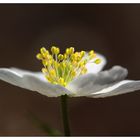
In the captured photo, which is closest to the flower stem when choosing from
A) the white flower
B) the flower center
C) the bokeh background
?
the white flower

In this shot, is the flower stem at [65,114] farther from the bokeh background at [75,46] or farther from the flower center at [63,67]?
the bokeh background at [75,46]

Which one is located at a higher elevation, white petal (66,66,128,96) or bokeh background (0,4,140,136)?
bokeh background (0,4,140,136)

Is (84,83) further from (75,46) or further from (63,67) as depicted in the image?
(75,46)

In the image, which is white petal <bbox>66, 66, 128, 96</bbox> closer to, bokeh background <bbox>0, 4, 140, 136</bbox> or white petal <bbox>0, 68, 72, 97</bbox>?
white petal <bbox>0, 68, 72, 97</bbox>

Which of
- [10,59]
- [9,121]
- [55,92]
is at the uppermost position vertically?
[10,59]

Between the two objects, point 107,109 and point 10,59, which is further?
point 10,59

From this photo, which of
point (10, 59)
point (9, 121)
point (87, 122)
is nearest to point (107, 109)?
point (87, 122)
